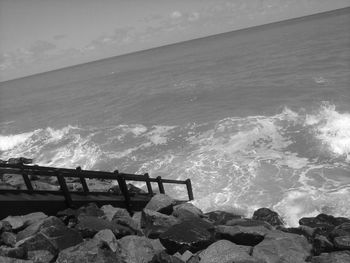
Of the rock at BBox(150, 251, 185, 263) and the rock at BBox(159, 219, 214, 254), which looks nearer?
the rock at BBox(150, 251, 185, 263)

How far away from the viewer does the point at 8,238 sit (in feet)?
25.2

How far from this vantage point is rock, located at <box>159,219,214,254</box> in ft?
27.1

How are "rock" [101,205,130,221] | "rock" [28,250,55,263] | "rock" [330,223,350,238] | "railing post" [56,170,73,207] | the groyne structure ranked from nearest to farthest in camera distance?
"rock" [28,250,55,263]
the groyne structure
"railing post" [56,170,73,207]
"rock" [330,223,350,238]
"rock" [101,205,130,221]

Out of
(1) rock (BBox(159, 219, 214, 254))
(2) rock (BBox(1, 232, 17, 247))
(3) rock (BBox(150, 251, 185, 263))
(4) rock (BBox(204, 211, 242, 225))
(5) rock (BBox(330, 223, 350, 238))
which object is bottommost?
(4) rock (BBox(204, 211, 242, 225))

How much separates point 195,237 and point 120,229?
1.88 meters

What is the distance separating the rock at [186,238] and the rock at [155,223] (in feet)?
1.29

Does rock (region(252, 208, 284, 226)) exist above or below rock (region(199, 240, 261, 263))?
below

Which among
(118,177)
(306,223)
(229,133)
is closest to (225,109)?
(229,133)

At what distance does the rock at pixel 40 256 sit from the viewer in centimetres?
677

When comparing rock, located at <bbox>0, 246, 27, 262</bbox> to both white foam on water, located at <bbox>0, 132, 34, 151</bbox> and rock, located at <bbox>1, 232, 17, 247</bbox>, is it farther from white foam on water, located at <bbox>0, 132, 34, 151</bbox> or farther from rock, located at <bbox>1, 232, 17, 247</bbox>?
white foam on water, located at <bbox>0, 132, 34, 151</bbox>

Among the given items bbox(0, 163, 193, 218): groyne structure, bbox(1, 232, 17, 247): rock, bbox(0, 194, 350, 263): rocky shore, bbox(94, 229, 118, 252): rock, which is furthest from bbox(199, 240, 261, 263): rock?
bbox(1, 232, 17, 247): rock

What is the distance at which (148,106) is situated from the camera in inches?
1576

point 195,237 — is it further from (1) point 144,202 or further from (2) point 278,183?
(2) point 278,183

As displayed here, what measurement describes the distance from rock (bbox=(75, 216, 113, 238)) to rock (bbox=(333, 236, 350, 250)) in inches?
229
